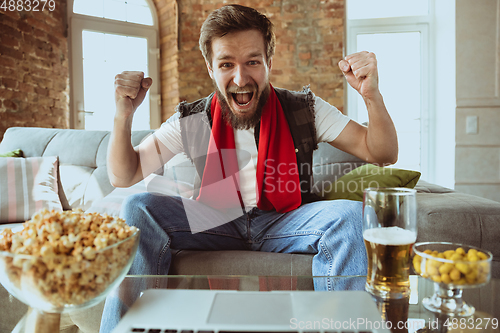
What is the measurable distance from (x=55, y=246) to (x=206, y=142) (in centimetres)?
97

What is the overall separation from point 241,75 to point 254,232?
578 mm

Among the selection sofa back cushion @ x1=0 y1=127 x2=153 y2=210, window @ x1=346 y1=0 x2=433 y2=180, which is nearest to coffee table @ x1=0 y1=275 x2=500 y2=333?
sofa back cushion @ x1=0 y1=127 x2=153 y2=210

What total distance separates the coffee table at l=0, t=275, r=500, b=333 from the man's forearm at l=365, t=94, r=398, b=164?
54cm

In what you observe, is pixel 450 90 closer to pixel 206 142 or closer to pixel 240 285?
pixel 206 142

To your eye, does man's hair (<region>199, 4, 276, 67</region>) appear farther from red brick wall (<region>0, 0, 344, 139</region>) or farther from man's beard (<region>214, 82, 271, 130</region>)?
red brick wall (<region>0, 0, 344, 139</region>)

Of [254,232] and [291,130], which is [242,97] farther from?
[254,232]

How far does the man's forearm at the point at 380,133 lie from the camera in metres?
1.13

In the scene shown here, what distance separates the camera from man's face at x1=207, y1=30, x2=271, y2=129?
4.24 ft

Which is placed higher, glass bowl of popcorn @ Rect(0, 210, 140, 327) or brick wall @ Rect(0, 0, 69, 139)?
brick wall @ Rect(0, 0, 69, 139)

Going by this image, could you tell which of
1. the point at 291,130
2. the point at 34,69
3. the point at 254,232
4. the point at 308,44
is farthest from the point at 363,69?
the point at 34,69

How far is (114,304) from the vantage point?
652 mm

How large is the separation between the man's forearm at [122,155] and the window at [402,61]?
9.46ft

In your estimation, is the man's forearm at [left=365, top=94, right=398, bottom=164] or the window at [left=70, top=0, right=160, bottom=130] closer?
the man's forearm at [left=365, top=94, right=398, bottom=164]

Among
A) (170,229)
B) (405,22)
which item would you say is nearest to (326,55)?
(405,22)
